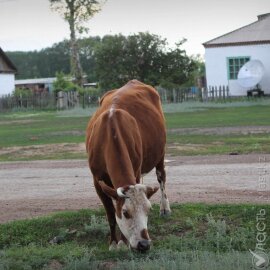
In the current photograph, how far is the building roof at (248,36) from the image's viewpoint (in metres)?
56.2

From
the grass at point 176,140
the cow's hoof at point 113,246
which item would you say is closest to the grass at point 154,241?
the cow's hoof at point 113,246

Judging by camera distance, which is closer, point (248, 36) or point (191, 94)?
point (191, 94)

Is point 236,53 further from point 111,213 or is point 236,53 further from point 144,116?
point 111,213

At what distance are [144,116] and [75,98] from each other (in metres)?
49.7

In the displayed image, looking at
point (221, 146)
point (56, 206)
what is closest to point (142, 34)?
point (221, 146)

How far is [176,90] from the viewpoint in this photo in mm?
55125

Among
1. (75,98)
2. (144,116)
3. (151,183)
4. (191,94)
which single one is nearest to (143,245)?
(144,116)

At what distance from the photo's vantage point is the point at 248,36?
57.1 meters

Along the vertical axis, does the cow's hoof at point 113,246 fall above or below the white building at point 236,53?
below

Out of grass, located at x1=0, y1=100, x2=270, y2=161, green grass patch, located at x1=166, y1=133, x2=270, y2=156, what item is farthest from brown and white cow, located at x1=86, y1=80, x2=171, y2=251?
grass, located at x1=0, y1=100, x2=270, y2=161

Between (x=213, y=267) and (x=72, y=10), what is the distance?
62230 mm

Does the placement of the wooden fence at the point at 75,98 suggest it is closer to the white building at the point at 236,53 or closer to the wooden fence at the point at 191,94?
the wooden fence at the point at 191,94

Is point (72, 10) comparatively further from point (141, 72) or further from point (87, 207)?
point (87, 207)

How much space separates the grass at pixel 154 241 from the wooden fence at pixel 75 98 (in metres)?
44.0
